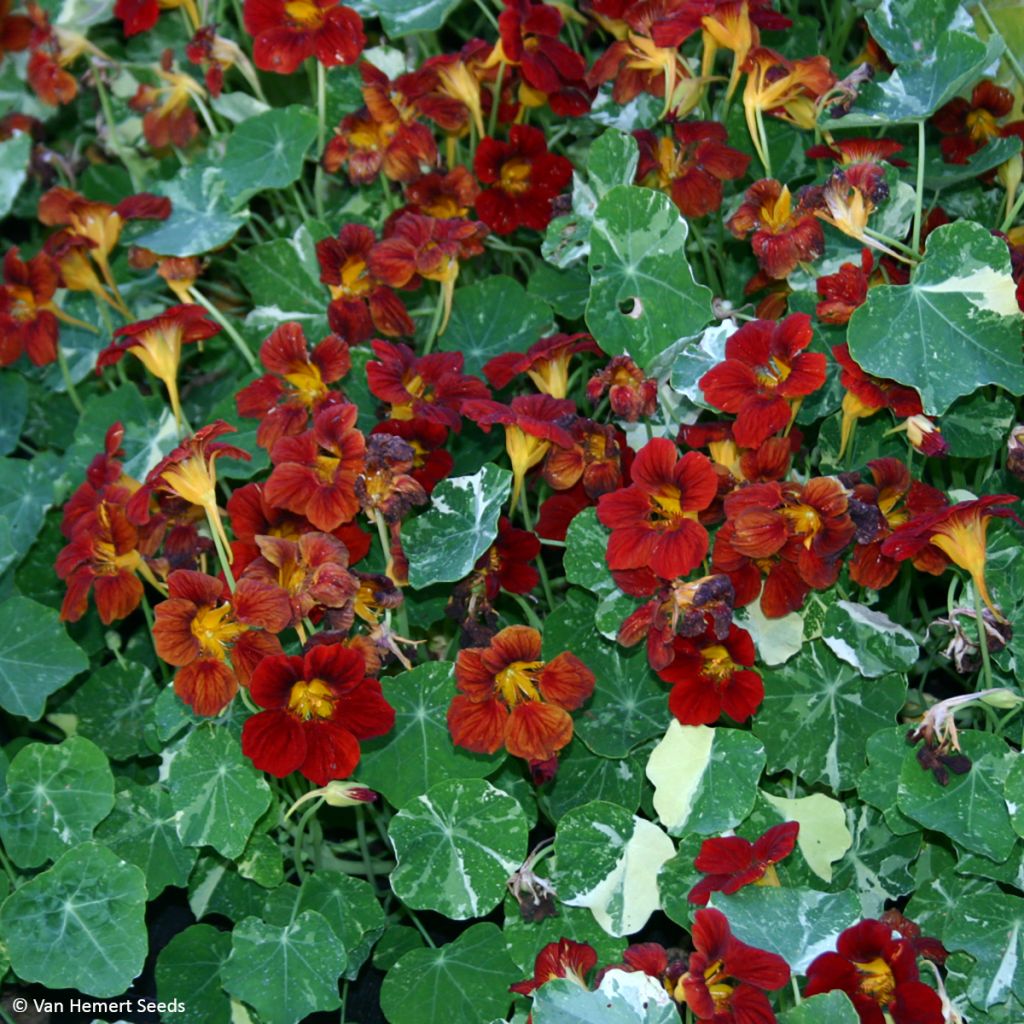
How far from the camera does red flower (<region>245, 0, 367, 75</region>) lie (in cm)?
188

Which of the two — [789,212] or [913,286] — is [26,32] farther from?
[913,286]

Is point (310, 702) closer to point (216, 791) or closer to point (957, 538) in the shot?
point (216, 791)

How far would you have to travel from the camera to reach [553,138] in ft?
6.72

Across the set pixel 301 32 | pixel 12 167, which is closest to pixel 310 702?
pixel 301 32

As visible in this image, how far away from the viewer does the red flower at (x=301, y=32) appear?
188 cm

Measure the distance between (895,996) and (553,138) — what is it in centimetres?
127

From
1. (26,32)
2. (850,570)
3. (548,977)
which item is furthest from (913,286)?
(26,32)

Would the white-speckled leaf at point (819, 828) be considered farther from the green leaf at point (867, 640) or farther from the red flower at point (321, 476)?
the red flower at point (321, 476)

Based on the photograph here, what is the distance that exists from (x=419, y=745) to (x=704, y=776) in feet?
1.03

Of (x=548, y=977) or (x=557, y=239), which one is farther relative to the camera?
(x=557, y=239)

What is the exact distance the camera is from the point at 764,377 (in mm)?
1536

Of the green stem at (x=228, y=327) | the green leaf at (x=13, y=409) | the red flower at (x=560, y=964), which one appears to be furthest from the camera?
the green leaf at (x=13, y=409)

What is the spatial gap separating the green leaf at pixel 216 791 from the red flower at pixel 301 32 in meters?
0.89

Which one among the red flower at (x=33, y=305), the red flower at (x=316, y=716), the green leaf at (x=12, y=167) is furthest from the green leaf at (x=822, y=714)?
the green leaf at (x=12, y=167)
